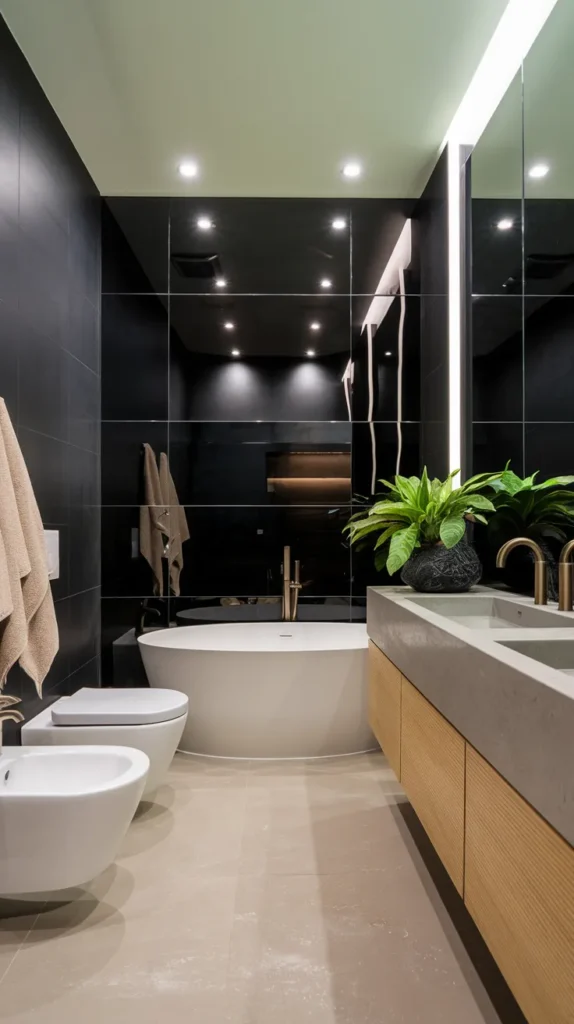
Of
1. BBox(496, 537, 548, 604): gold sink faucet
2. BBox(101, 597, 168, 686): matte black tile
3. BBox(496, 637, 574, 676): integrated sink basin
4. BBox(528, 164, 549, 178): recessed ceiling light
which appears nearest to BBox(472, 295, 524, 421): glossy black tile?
BBox(528, 164, 549, 178): recessed ceiling light

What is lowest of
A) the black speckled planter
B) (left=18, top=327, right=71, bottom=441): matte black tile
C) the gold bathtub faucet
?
the gold bathtub faucet

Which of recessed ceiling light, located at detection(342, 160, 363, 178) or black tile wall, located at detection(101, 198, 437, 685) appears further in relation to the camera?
black tile wall, located at detection(101, 198, 437, 685)

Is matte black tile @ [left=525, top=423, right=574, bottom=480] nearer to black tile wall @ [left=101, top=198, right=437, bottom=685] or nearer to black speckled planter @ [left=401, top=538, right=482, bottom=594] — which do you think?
black speckled planter @ [left=401, top=538, right=482, bottom=594]

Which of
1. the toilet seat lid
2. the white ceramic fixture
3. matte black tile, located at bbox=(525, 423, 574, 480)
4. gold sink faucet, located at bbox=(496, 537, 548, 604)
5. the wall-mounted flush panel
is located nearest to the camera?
the white ceramic fixture

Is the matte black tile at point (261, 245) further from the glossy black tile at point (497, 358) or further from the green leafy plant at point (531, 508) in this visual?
the green leafy plant at point (531, 508)

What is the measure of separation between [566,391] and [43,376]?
2.02 meters

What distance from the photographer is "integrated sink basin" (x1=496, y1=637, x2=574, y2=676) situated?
127 centimetres

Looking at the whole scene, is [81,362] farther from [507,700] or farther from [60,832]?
[507,700]

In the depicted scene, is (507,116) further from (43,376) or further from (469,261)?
(43,376)

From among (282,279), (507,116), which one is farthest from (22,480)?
(507,116)

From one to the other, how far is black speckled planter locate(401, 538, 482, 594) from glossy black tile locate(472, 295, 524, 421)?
23.3 inches

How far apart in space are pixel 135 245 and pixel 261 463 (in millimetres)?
1383

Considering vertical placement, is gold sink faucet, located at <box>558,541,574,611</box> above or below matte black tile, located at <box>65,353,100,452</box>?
below

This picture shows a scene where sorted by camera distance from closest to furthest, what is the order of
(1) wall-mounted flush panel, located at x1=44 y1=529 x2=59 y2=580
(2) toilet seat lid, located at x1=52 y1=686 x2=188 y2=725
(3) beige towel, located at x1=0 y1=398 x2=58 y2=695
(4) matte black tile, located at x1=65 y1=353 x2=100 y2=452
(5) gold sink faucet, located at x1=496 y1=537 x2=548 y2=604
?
(5) gold sink faucet, located at x1=496 y1=537 x2=548 y2=604, (3) beige towel, located at x1=0 y1=398 x2=58 y2=695, (2) toilet seat lid, located at x1=52 y1=686 x2=188 y2=725, (1) wall-mounted flush panel, located at x1=44 y1=529 x2=59 y2=580, (4) matte black tile, located at x1=65 y1=353 x2=100 y2=452
